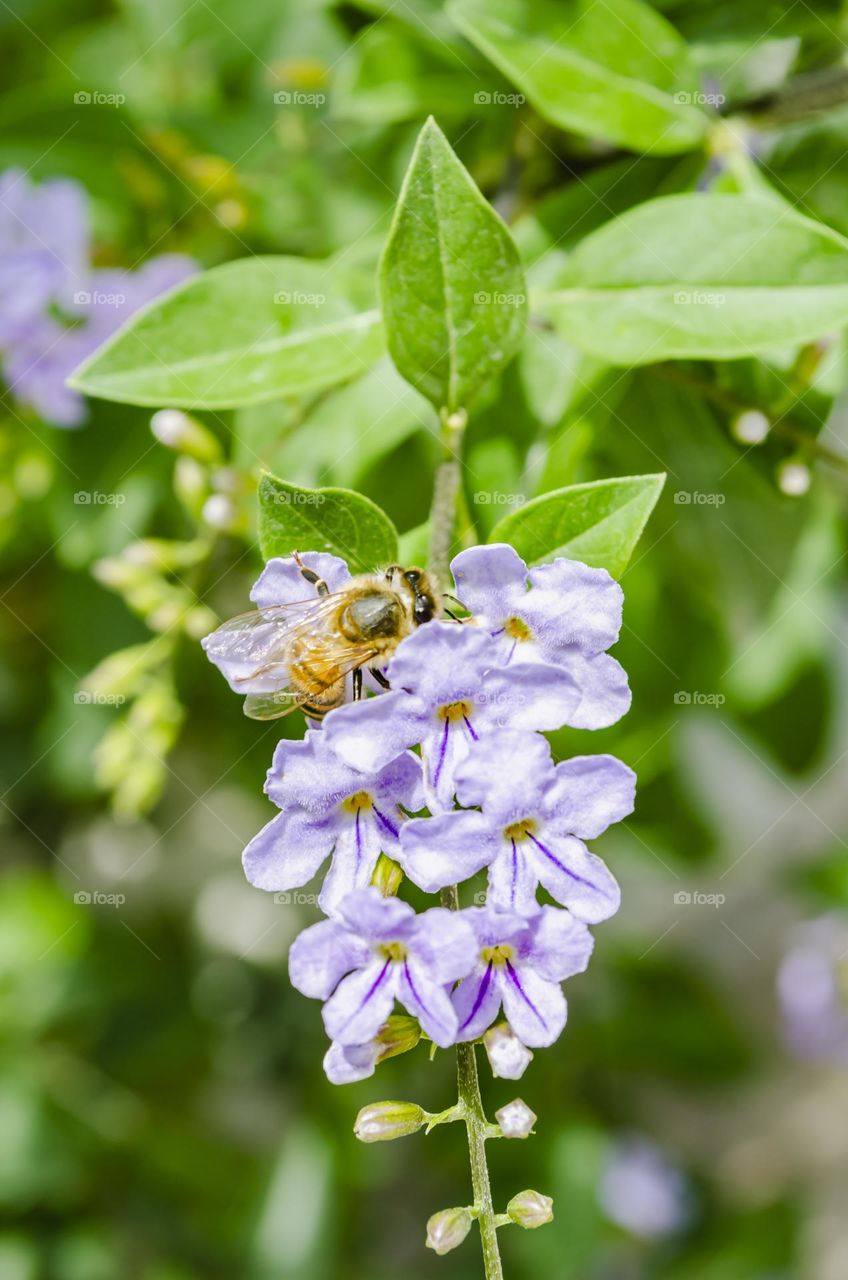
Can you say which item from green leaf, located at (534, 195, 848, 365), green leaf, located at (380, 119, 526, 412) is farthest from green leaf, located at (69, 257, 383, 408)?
green leaf, located at (534, 195, 848, 365)

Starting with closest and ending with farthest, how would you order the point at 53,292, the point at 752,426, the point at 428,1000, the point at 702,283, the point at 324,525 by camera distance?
the point at 428,1000 → the point at 324,525 → the point at 702,283 → the point at 752,426 → the point at 53,292

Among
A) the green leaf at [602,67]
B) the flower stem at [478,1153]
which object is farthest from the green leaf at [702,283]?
the flower stem at [478,1153]

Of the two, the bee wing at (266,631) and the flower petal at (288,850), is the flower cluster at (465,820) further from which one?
the bee wing at (266,631)

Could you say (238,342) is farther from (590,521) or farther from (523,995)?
(523,995)

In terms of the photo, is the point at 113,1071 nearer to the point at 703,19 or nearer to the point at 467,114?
the point at 467,114

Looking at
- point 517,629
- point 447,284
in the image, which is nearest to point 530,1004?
point 517,629

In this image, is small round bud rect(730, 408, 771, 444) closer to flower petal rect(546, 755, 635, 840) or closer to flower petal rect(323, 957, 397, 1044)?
flower petal rect(546, 755, 635, 840)
